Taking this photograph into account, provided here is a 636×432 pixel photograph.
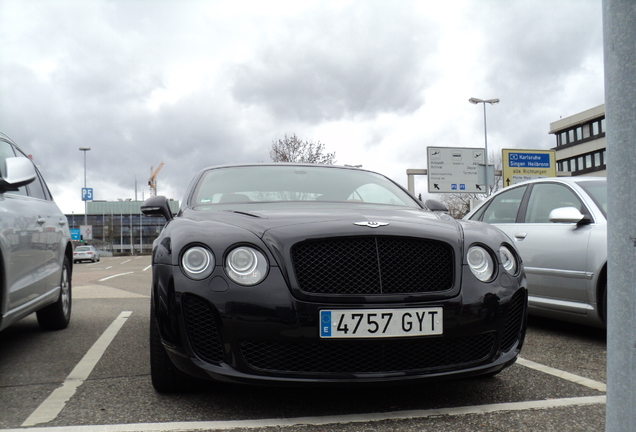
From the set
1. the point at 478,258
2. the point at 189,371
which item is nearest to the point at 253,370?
the point at 189,371

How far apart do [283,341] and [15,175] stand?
2.03 m

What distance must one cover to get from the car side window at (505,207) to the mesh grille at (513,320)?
2.77m

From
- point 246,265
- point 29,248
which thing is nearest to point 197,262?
point 246,265

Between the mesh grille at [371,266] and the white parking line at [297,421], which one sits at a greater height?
the mesh grille at [371,266]

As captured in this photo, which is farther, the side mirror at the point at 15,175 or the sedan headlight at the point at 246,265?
the side mirror at the point at 15,175

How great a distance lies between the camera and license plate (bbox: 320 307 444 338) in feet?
8.18

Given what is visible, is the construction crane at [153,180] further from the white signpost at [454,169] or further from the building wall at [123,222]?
the white signpost at [454,169]

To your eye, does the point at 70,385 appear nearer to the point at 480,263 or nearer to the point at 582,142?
the point at 480,263

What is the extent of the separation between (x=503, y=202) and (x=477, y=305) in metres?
3.42

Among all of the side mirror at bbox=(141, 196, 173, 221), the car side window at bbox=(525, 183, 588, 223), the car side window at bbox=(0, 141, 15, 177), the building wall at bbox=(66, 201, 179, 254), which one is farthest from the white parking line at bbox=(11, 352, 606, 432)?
the building wall at bbox=(66, 201, 179, 254)

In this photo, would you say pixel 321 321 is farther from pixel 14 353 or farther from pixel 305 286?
pixel 14 353

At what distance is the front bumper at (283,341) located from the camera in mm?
2490

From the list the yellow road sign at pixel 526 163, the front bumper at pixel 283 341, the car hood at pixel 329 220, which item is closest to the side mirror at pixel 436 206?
the car hood at pixel 329 220

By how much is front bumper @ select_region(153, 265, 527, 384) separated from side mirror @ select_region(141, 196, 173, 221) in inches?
47.7
